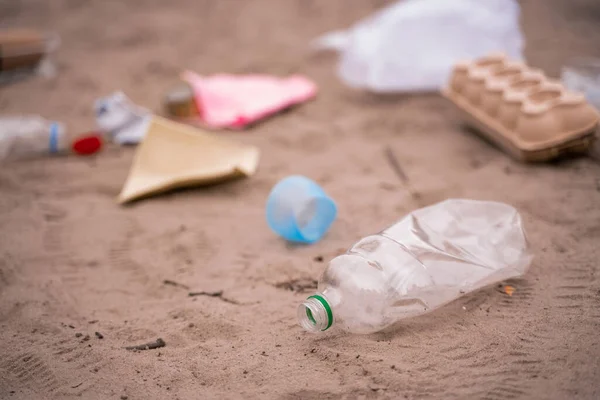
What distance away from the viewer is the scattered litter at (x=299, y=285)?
1602 mm

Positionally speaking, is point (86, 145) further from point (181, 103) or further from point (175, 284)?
point (175, 284)

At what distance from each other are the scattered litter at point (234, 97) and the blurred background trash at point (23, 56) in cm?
91

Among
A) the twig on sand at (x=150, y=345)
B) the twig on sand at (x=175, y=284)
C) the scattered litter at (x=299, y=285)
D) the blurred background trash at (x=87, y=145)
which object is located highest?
the scattered litter at (x=299, y=285)

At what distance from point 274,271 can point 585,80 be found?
1.62 meters

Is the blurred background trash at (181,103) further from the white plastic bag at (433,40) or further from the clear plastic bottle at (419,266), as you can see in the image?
the clear plastic bottle at (419,266)

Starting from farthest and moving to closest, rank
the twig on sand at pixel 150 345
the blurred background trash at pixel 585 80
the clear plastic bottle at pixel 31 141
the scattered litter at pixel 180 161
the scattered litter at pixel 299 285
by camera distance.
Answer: the clear plastic bottle at pixel 31 141 → the blurred background trash at pixel 585 80 → the scattered litter at pixel 180 161 → the scattered litter at pixel 299 285 → the twig on sand at pixel 150 345

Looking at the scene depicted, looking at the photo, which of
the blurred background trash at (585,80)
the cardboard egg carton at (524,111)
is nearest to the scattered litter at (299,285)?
the cardboard egg carton at (524,111)

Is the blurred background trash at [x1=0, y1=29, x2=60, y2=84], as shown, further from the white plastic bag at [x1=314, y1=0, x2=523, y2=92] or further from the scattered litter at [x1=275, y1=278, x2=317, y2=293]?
the scattered litter at [x1=275, y1=278, x2=317, y2=293]

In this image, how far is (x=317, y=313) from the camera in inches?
51.0

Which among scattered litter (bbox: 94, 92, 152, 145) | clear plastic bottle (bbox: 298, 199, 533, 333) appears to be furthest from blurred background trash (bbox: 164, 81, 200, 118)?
clear plastic bottle (bbox: 298, 199, 533, 333)

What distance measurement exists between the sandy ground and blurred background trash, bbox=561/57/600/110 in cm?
33

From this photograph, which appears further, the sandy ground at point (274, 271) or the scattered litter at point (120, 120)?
the scattered litter at point (120, 120)

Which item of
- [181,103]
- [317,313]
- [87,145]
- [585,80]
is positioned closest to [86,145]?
[87,145]

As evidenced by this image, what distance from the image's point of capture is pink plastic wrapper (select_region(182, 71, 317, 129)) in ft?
9.15
